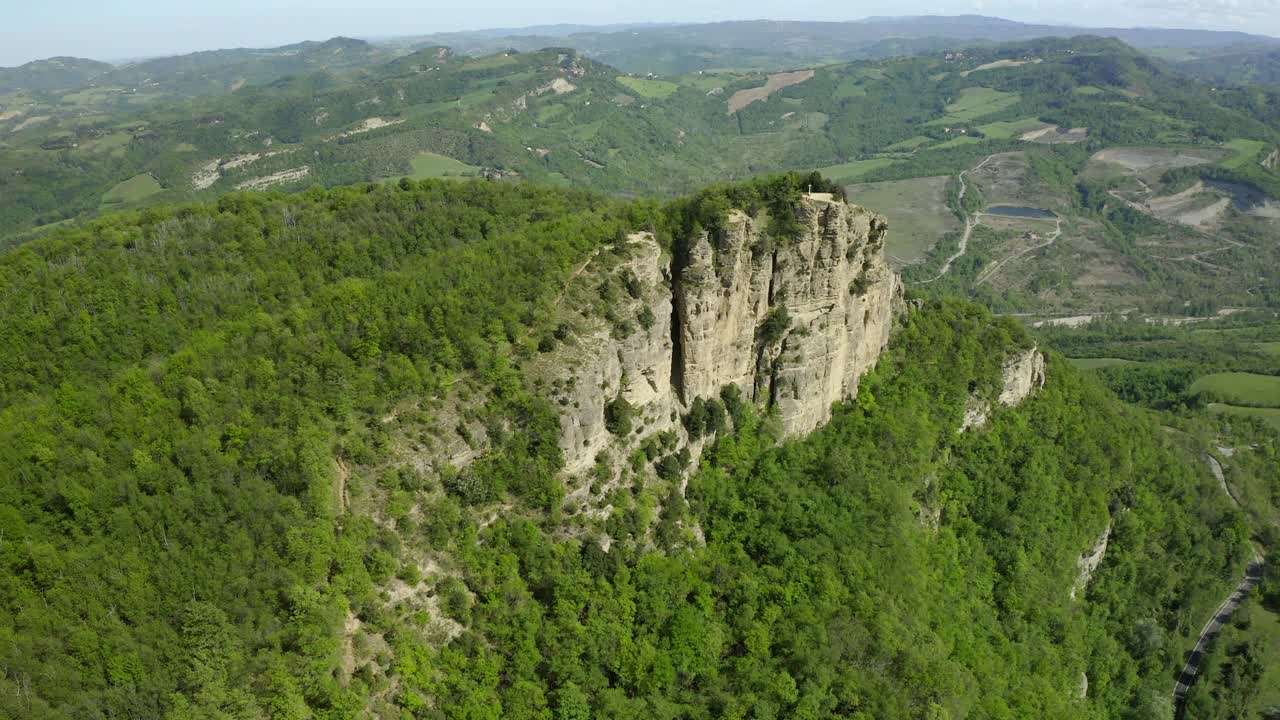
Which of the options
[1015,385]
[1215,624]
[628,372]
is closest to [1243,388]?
[1215,624]

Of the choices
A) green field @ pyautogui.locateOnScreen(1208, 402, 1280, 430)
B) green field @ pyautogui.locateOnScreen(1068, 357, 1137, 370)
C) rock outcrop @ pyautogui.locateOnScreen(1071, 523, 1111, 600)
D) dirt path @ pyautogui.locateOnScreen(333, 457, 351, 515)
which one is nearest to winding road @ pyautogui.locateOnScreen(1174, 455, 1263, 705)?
rock outcrop @ pyautogui.locateOnScreen(1071, 523, 1111, 600)

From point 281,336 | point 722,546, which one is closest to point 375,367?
point 281,336

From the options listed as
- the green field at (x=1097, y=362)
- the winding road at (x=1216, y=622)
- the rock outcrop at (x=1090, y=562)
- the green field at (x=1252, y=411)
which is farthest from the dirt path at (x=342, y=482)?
the green field at (x=1097, y=362)

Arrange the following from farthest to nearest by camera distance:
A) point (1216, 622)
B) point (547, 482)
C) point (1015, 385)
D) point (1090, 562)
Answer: point (1216, 622)
point (1015, 385)
point (1090, 562)
point (547, 482)

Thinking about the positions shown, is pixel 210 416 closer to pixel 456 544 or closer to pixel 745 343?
pixel 456 544

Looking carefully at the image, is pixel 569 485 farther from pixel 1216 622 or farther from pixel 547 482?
pixel 1216 622

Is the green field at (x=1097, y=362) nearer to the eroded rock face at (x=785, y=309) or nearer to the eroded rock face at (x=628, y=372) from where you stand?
the eroded rock face at (x=785, y=309)
